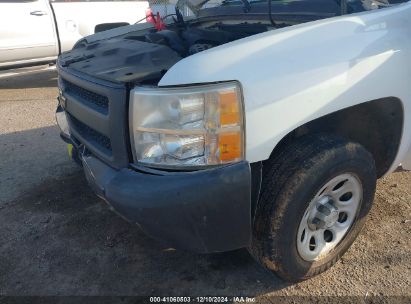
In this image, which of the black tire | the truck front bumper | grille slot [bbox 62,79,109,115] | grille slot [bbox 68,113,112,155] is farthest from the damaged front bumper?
grille slot [bbox 62,79,109,115]

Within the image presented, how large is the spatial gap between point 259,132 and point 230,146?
0.15 m

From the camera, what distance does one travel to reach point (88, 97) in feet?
8.14

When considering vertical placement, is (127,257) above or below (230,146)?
below

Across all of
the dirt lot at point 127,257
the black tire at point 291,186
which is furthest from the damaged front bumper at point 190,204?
the dirt lot at point 127,257

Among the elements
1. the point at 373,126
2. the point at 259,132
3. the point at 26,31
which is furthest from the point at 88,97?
the point at 26,31

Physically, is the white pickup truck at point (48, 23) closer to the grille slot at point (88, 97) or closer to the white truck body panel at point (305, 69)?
the grille slot at point (88, 97)

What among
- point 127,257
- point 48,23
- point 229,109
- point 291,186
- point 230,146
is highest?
point 229,109

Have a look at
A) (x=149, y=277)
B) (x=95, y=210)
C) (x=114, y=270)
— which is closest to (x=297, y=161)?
(x=149, y=277)

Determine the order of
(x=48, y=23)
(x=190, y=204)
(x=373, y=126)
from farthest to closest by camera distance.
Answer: (x=48, y=23) → (x=373, y=126) → (x=190, y=204)

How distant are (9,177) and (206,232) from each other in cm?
277

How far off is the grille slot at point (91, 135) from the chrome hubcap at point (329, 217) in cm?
114

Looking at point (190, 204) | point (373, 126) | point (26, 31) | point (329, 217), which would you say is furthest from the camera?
point (26, 31)

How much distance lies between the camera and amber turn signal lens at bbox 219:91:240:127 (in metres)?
1.90

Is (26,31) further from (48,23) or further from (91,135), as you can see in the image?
(91,135)
